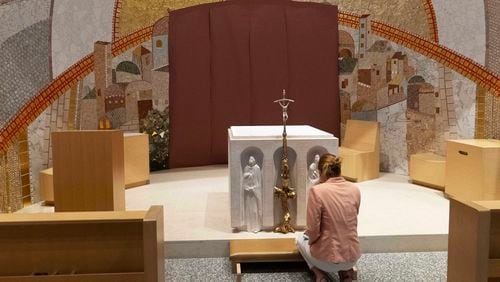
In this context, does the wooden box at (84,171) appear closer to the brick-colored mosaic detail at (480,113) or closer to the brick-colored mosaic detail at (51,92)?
the brick-colored mosaic detail at (51,92)

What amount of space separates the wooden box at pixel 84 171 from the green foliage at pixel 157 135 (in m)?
3.68

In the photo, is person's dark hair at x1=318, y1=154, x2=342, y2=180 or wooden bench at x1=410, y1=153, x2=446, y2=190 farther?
wooden bench at x1=410, y1=153, x2=446, y2=190

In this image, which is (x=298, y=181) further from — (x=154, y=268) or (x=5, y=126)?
(x=5, y=126)

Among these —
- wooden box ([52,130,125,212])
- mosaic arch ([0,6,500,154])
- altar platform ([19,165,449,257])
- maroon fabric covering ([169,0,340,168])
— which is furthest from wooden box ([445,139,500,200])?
wooden box ([52,130,125,212])

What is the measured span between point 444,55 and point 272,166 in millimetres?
3827

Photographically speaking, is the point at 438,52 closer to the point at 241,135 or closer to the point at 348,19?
the point at 348,19

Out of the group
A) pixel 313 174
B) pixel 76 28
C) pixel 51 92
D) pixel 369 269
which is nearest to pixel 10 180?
pixel 51 92

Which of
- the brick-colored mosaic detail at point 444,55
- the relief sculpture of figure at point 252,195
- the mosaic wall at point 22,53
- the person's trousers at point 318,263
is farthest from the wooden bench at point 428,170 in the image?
the mosaic wall at point 22,53

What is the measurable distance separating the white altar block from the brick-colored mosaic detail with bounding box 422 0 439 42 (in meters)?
3.41

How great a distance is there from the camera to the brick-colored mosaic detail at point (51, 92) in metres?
5.91

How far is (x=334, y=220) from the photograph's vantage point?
12.2ft

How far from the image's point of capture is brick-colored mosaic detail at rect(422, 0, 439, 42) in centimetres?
741

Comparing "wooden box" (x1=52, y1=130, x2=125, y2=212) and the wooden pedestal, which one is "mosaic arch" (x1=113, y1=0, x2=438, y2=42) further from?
"wooden box" (x1=52, y1=130, x2=125, y2=212)

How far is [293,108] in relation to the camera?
8.51 metres
